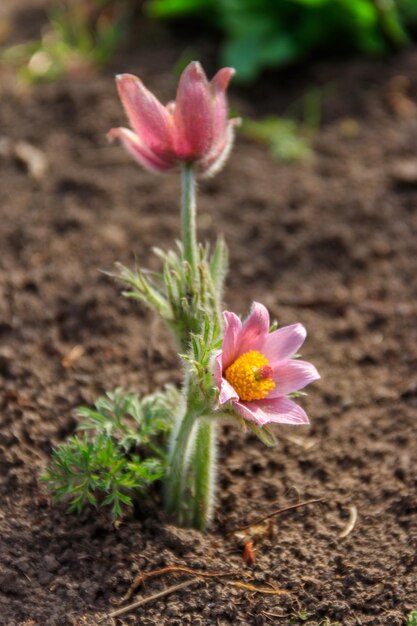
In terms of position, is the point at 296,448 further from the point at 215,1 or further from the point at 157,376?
the point at 215,1

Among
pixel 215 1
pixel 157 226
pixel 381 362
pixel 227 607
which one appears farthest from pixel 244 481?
pixel 215 1

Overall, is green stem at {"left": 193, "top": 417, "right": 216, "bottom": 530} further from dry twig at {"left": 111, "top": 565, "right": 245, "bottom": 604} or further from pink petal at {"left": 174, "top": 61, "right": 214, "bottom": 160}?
pink petal at {"left": 174, "top": 61, "right": 214, "bottom": 160}

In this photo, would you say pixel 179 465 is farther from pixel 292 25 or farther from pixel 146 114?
pixel 292 25

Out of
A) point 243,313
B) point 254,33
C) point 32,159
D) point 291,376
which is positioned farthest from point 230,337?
point 254,33

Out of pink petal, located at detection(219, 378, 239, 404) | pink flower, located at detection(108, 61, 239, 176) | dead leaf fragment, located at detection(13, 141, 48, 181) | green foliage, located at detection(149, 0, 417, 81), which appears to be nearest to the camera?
pink petal, located at detection(219, 378, 239, 404)

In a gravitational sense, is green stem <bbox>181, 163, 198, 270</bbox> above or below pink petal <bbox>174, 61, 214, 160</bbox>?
below

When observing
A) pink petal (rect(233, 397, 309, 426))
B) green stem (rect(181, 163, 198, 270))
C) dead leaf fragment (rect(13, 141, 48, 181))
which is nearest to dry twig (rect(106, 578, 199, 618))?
pink petal (rect(233, 397, 309, 426))
